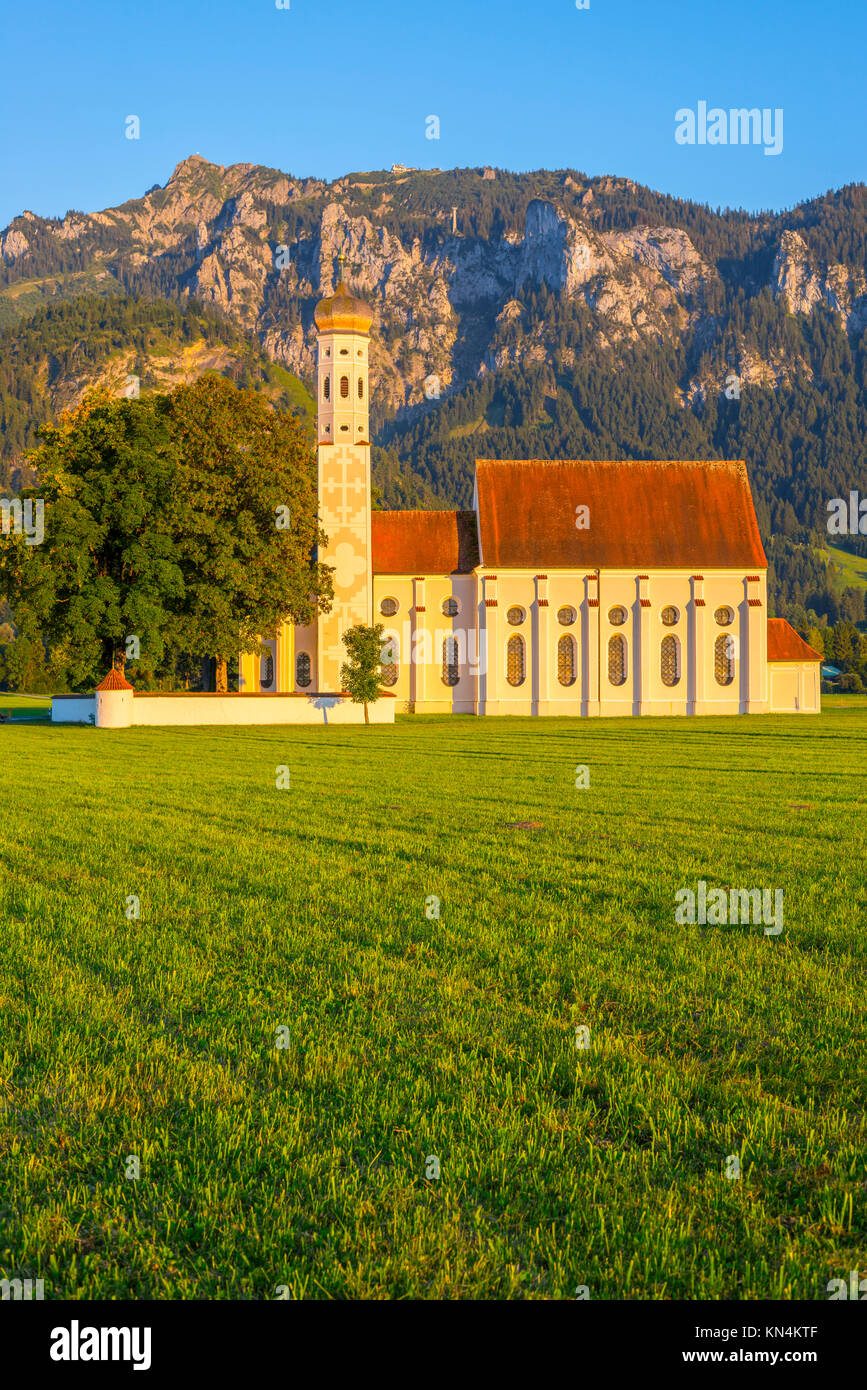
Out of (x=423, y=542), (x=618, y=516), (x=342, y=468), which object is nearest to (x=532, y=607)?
(x=423, y=542)

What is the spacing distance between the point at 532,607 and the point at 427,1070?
61.4 meters

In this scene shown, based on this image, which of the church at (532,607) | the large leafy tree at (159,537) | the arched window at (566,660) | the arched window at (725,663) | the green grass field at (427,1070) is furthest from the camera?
the arched window at (725,663)

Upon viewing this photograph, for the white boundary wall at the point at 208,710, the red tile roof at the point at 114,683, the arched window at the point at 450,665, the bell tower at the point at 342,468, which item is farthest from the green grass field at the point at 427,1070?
the arched window at the point at 450,665

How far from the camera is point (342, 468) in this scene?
66.2m

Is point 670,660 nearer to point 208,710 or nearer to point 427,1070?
point 208,710

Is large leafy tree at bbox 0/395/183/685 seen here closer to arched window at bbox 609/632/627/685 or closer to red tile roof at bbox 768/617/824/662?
arched window at bbox 609/632/627/685

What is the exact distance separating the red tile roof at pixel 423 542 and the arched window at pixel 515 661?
17.9 ft

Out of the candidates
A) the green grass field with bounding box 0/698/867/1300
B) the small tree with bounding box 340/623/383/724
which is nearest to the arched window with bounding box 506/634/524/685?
the small tree with bounding box 340/623/383/724

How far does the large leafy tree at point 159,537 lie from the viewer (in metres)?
48.6

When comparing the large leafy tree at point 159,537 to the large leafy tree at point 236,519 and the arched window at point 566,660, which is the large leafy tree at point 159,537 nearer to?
the large leafy tree at point 236,519

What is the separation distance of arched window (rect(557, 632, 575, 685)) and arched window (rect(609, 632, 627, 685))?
2.46m

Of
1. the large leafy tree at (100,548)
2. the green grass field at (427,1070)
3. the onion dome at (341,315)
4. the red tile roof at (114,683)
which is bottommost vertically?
the green grass field at (427,1070)

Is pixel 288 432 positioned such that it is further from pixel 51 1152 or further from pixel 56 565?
pixel 51 1152
